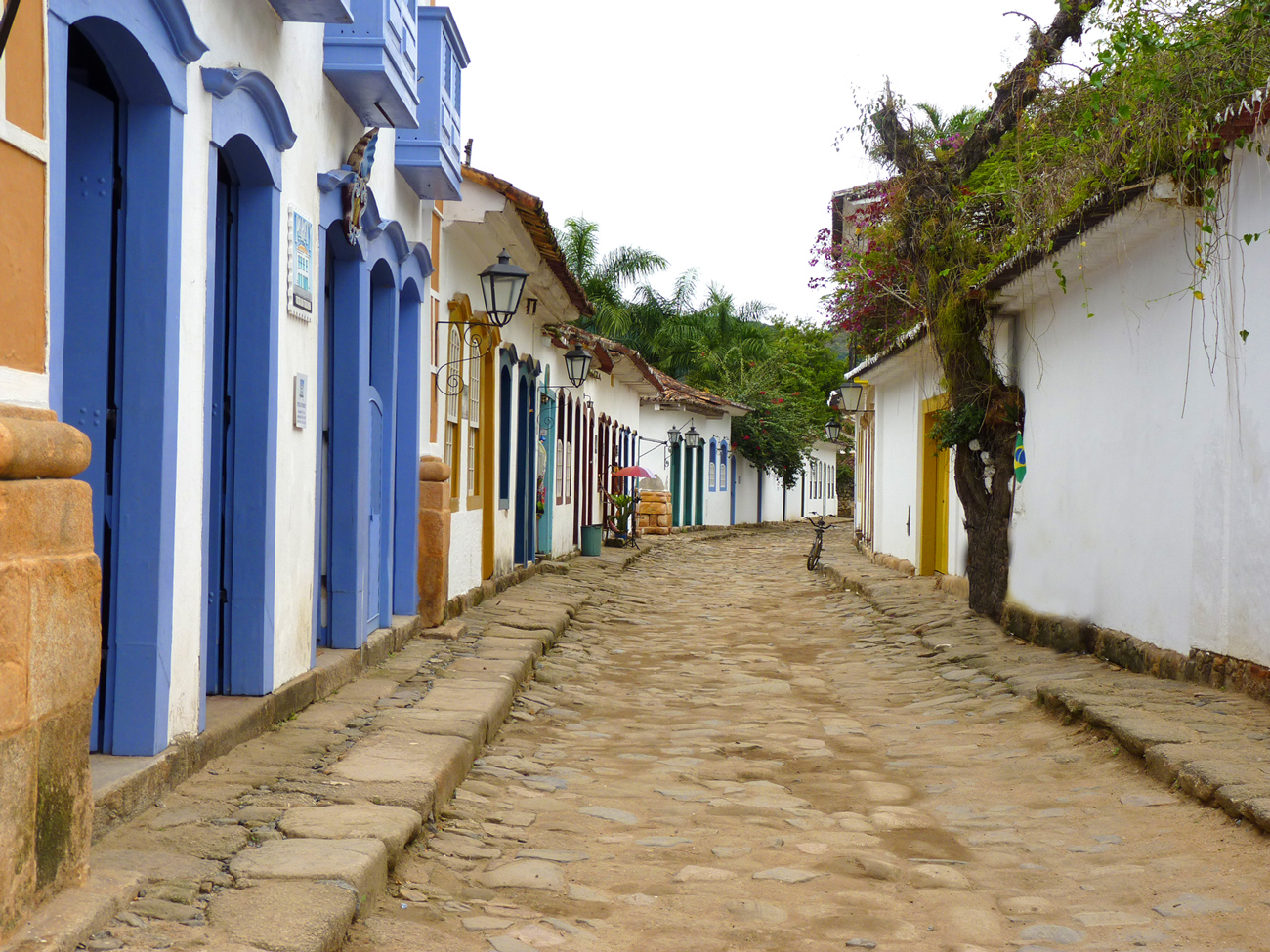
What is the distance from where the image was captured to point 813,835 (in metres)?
4.53

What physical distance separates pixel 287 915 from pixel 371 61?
4500 mm

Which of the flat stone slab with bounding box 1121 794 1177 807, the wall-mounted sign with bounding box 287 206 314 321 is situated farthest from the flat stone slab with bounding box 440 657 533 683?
the flat stone slab with bounding box 1121 794 1177 807

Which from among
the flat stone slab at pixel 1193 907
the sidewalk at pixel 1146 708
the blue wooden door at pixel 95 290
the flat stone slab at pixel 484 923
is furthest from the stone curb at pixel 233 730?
the sidewalk at pixel 1146 708

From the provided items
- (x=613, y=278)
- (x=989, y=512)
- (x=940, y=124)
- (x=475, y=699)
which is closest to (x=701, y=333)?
(x=613, y=278)

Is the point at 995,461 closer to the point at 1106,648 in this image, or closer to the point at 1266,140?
the point at 1106,648

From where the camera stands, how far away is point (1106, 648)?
768 centimetres

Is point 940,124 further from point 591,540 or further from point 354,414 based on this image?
point 354,414

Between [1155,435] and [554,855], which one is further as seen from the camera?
[1155,435]

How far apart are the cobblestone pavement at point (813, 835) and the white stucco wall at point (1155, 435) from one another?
93 centimetres

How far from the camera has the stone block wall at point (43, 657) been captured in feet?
8.45

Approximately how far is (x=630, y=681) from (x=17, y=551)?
578 cm

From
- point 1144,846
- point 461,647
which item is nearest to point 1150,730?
point 1144,846

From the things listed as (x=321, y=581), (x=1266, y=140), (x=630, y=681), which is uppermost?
(x=1266, y=140)

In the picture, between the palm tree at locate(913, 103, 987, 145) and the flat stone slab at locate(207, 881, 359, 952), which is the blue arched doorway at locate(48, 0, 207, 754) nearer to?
the flat stone slab at locate(207, 881, 359, 952)
